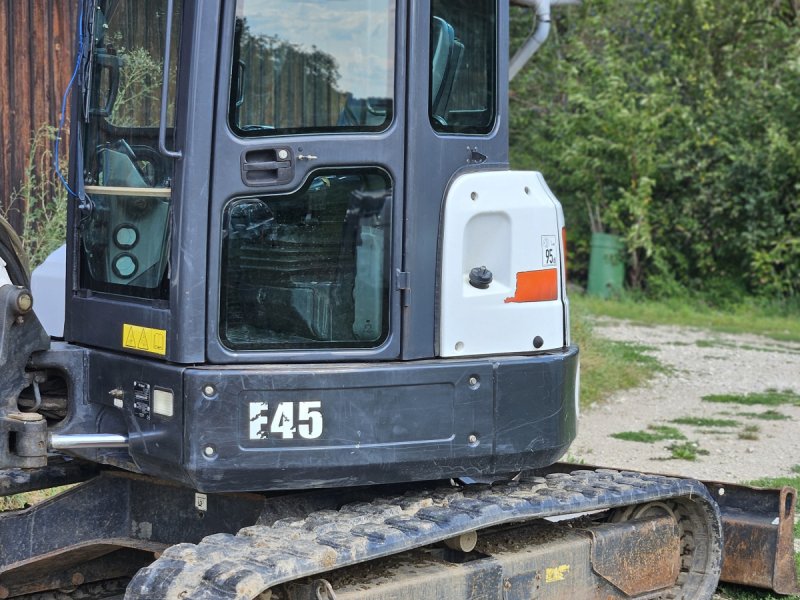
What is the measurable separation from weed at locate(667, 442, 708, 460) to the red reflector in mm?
4240

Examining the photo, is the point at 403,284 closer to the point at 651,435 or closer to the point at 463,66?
the point at 463,66

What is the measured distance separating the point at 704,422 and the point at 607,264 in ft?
27.8

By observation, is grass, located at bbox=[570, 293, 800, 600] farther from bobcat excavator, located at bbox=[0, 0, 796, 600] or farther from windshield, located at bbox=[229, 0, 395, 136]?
windshield, located at bbox=[229, 0, 395, 136]

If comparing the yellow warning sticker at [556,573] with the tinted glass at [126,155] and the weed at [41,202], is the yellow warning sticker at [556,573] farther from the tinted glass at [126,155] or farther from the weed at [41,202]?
the weed at [41,202]

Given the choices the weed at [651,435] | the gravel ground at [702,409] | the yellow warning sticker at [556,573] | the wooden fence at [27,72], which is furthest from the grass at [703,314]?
the yellow warning sticker at [556,573]

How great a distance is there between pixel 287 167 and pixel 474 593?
1.58 m

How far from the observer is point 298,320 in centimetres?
378

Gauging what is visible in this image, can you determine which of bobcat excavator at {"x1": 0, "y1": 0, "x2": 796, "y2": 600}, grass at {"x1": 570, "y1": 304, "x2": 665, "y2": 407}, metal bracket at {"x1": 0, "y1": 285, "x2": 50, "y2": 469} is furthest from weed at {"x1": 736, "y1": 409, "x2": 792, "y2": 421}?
metal bracket at {"x1": 0, "y1": 285, "x2": 50, "y2": 469}

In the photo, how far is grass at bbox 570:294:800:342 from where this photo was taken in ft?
49.0

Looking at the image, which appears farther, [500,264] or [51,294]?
[51,294]

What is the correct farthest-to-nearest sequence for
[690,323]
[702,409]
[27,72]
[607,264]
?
[607,264], [690,323], [702,409], [27,72]

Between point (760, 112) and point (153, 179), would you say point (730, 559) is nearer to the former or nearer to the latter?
point (153, 179)

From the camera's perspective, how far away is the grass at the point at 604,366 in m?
10.4

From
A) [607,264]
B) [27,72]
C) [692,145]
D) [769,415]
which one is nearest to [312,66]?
[27,72]
